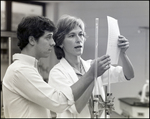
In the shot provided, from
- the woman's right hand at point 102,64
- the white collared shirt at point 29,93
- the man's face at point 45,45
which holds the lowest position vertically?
the white collared shirt at point 29,93

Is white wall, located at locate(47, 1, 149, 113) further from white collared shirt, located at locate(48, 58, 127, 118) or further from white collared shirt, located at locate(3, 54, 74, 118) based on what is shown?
white collared shirt, located at locate(3, 54, 74, 118)

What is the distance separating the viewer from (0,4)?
1.25 meters

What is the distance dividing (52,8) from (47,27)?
0.72ft

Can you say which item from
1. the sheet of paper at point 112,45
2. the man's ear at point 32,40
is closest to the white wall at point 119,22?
the sheet of paper at point 112,45

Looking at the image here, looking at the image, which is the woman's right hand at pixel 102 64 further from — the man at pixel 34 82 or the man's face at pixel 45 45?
the man's face at pixel 45 45

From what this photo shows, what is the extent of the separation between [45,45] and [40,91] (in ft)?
0.45

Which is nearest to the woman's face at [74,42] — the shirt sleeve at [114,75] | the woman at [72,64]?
the woman at [72,64]

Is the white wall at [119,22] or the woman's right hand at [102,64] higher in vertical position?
the white wall at [119,22]

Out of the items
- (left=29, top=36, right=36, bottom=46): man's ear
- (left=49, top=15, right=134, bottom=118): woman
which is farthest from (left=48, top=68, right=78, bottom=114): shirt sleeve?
(left=29, top=36, right=36, bottom=46): man's ear

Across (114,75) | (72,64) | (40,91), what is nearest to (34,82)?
(40,91)

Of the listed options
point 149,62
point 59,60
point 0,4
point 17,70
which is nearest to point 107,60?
point 59,60

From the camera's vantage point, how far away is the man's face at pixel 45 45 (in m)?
0.64

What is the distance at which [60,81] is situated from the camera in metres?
0.64

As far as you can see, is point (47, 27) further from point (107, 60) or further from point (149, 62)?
point (149, 62)
